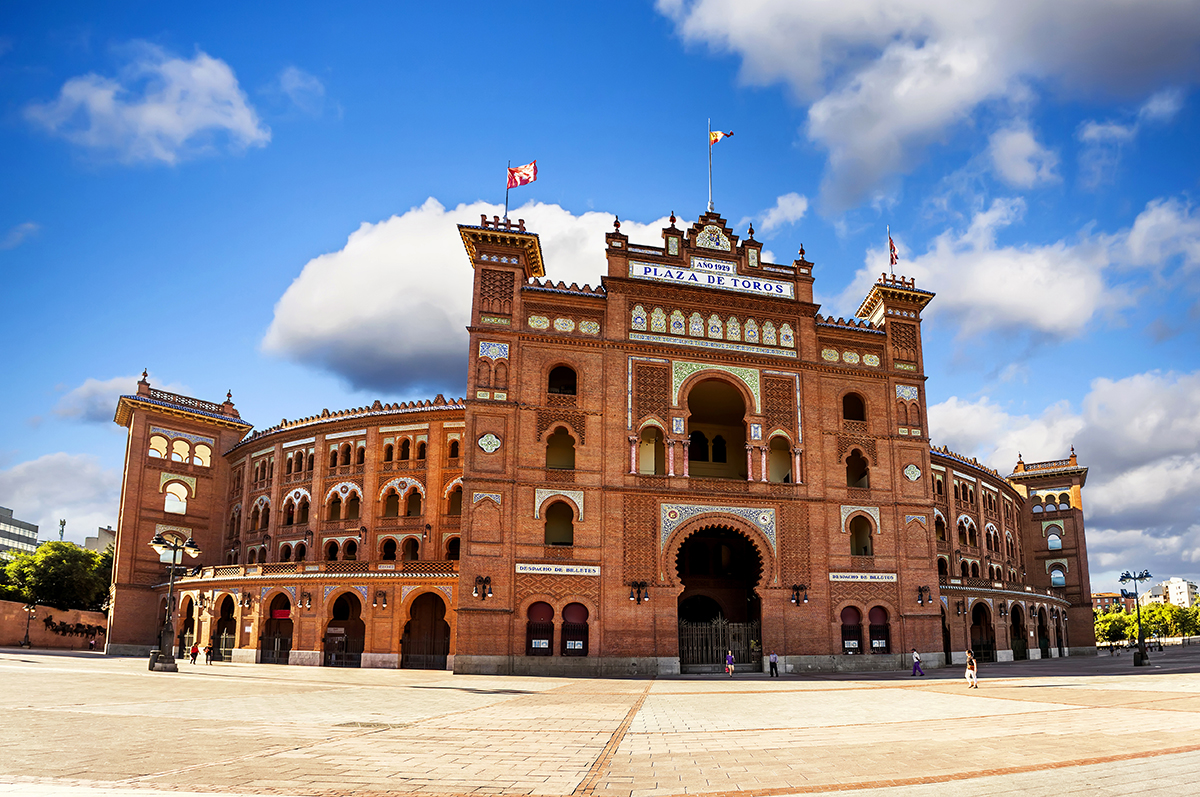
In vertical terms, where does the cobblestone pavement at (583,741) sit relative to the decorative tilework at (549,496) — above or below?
below

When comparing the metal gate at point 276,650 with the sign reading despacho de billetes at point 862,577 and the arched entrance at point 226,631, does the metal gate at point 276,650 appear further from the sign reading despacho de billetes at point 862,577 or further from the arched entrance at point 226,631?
the sign reading despacho de billetes at point 862,577

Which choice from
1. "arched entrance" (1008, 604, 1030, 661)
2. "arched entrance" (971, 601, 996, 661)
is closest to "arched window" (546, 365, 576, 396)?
"arched entrance" (971, 601, 996, 661)

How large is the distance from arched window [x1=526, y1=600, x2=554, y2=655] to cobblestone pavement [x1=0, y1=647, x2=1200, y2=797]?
10.6m

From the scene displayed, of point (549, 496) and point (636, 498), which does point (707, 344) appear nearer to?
point (636, 498)

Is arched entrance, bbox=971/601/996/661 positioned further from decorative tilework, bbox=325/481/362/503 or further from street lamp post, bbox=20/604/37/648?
street lamp post, bbox=20/604/37/648

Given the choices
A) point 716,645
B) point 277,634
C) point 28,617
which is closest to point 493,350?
point 716,645

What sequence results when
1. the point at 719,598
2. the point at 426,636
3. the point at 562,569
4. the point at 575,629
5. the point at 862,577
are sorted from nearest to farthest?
the point at 575,629 → the point at 562,569 → the point at 862,577 → the point at 719,598 → the point at 426,636

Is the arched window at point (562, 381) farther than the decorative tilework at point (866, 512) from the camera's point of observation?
Yes

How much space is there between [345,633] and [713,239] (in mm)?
28250

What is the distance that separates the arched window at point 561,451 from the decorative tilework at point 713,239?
12044 mm

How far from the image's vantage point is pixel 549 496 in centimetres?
3784

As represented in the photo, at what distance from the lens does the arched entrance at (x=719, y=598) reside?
38719 mm

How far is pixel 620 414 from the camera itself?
39469 millimetres

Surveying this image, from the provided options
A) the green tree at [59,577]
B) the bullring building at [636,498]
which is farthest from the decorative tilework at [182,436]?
the green tree at [59,577]
